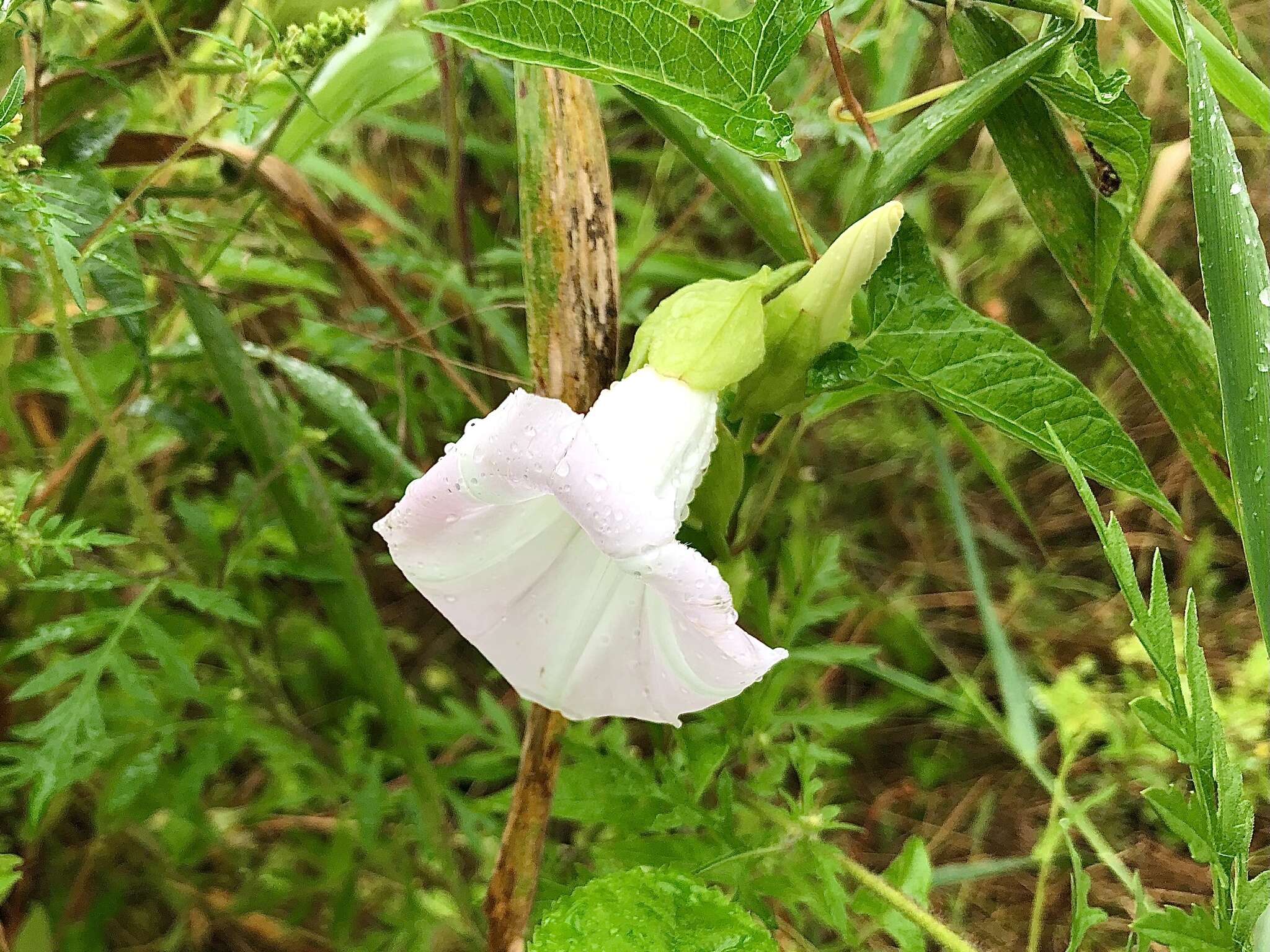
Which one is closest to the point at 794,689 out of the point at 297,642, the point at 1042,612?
the point at 1042,612

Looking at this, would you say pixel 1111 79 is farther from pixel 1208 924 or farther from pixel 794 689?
pixel 794 689

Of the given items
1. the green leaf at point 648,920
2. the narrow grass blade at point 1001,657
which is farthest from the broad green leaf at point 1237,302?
the narrow grass blade at point 1001,657

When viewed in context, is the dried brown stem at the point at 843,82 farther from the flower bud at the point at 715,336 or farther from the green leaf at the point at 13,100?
the green leaf at the point at 13,100

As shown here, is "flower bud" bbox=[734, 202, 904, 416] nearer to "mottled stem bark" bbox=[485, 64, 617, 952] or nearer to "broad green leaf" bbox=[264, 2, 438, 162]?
"mottled stem bark" bbox=[485, 64, 617, 952]

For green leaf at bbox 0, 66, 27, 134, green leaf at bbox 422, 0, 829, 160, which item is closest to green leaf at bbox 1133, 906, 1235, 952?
green leaf at bbox 422, 0, 829, 160

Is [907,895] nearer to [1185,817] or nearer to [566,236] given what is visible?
[1185,817]
